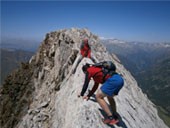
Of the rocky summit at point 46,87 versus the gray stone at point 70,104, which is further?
the rocky summit at point 46,87

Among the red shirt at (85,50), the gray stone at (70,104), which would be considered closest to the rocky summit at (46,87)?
the gray stone at (70,104)

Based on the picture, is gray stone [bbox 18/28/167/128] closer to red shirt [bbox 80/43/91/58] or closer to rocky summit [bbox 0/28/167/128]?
rocky summit [bbox 0/28/167/128]

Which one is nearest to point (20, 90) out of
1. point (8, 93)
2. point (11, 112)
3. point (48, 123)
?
point (8, 93)

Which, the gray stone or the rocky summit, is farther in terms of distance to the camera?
the rocky summit

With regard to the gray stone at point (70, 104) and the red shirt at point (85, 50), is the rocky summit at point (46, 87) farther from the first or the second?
the red shirt at point (85, 50)

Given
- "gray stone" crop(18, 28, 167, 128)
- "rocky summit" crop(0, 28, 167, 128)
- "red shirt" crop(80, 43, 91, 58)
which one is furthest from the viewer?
"rocky summit" crop(0, 28, 167, 128)

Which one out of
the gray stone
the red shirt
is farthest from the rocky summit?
the red shirt

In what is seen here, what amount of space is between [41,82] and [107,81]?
2500 centimetres

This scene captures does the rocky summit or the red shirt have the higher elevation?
the red shirt

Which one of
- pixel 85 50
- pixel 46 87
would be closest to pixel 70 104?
pixel 85 50

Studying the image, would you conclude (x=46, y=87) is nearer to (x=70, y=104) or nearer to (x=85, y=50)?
(x=85, y=50)

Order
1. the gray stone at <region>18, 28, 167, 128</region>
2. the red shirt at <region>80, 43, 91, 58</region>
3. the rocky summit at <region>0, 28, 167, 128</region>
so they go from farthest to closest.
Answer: the rocky summit at <region>0, 28, 167, 128</region> < the red shirt at <region>80, 43, 91, 58</region> < the gray stone at <region>18, 28, 167, 128</region>

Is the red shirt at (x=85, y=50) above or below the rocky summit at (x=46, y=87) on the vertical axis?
above

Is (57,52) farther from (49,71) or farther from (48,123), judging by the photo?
(48,123)
